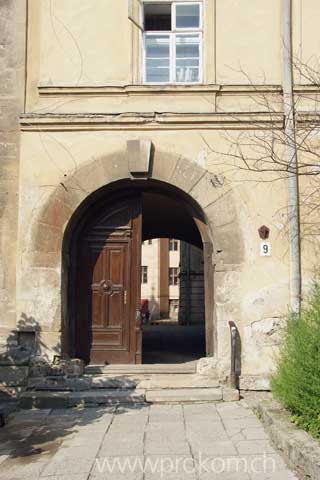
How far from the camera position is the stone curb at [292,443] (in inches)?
178

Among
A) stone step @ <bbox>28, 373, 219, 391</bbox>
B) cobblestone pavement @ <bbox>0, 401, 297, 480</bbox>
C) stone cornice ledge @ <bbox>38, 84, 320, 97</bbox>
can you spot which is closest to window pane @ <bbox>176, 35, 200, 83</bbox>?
stone cornice ledge @ <bbox>38, 84, 320, 97</bbox>

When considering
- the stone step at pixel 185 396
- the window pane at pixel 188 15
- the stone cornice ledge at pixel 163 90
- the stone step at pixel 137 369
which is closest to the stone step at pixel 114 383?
the stone step at pixel 185 396

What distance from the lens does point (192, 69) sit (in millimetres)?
8914

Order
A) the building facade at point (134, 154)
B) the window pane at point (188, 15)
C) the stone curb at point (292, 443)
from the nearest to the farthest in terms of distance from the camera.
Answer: the stone curb at point (292, 443) < the building facade at point (134, 154) < the window pane at point (188, 15)

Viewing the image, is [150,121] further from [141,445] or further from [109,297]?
[141,445]

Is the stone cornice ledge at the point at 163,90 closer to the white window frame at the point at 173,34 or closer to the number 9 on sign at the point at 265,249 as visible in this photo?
the white window frame at the point at 173,34

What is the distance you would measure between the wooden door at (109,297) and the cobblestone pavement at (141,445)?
1515 mm

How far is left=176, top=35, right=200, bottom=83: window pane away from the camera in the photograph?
8.91 meters

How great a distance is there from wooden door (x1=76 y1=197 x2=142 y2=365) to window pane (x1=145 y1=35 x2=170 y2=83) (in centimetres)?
253

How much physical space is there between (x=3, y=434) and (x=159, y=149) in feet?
15.6

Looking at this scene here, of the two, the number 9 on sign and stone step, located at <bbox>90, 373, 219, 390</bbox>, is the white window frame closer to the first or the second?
the number 9 on sign

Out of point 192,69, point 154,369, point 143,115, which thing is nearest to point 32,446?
point 154,369

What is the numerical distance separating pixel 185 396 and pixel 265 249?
2540 millimetres

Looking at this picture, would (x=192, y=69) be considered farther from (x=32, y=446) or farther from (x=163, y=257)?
(x=163, y=257)
